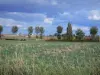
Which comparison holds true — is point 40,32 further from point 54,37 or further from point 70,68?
point 70,68

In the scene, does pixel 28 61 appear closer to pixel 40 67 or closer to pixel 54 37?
pixel 40 67

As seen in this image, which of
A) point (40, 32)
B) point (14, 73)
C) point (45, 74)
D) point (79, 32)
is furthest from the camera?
point (79, 32)

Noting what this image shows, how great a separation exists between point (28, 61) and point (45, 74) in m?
1.26

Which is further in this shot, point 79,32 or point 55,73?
point 79,32

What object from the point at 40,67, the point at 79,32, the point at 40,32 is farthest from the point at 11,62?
the point at 79,32

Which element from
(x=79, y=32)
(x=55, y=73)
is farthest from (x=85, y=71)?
(x=79, y=32)

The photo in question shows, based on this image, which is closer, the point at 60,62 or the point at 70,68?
the point at 70,68

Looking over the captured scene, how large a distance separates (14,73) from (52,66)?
1.30 meters

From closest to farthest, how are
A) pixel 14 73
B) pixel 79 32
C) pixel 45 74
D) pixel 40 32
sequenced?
pixel 45 74 → pixel 14 73 → pixel 40 32 → pixel 79 32

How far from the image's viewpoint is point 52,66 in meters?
8.10

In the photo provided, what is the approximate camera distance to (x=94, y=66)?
7.70m

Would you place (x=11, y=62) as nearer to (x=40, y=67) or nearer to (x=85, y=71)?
(x=40, y=67)

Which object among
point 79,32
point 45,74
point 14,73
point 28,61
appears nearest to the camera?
point 45,74

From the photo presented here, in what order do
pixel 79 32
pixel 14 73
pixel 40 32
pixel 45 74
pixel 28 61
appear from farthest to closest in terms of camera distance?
pixel 79 32
pixel 40 32
pixel 28 61
pixel 14 73
pixel 45 74
